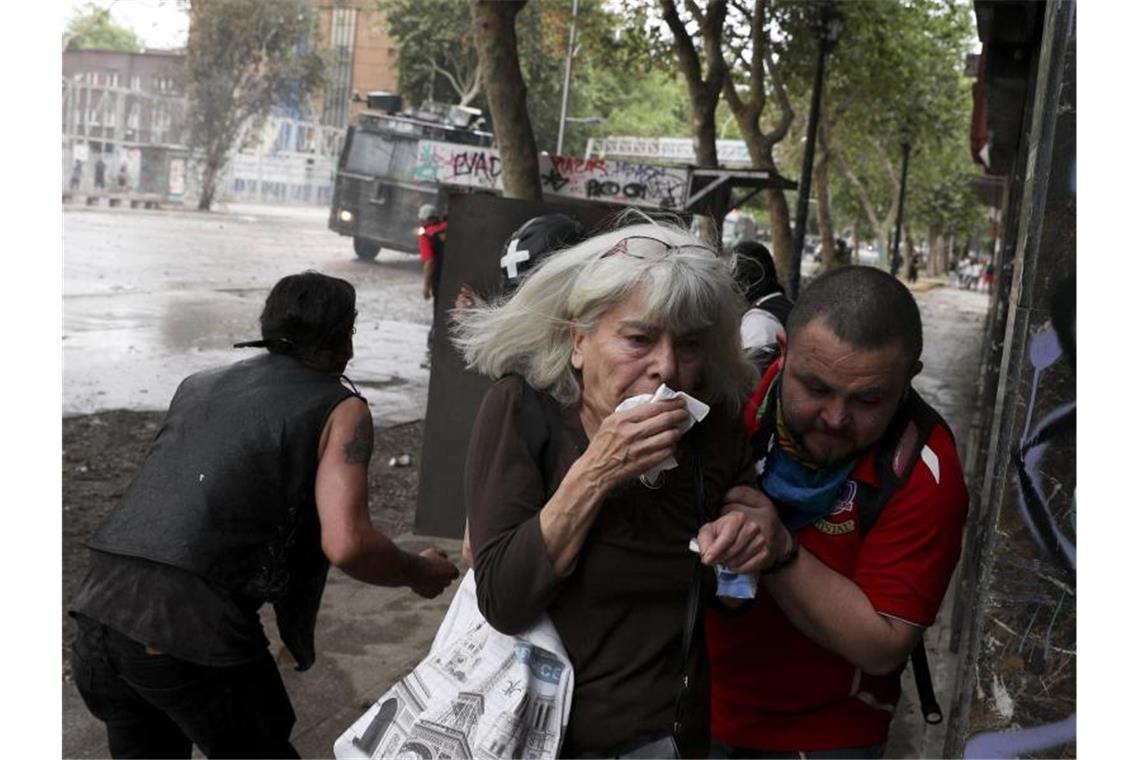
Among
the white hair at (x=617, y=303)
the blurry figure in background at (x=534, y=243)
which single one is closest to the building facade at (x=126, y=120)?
the blurry figure in background at (x=534, y=243)

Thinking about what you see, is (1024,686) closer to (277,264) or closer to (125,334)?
(125,334)

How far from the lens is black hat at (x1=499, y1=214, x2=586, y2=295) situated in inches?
142

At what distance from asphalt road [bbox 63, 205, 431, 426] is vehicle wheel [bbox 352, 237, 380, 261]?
19 cm

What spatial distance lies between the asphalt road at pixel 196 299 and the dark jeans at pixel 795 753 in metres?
8.50

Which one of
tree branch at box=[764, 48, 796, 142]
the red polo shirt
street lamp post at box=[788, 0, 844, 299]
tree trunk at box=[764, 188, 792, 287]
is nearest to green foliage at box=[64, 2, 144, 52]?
street lamp post at box=[788, 0, 844, 299]

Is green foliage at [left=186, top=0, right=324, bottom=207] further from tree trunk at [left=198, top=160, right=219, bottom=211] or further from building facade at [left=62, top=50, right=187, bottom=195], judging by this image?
Answer: building facade at [left=62, top=50, right=187, bottom=195]

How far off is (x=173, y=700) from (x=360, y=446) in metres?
0.80

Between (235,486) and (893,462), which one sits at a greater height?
(893,462)

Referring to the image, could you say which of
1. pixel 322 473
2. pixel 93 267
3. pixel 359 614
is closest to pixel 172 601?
pixel 322 473

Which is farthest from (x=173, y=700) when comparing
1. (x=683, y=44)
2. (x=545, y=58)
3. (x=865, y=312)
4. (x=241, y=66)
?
(x=545, y=58)

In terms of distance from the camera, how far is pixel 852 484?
86.8 inches

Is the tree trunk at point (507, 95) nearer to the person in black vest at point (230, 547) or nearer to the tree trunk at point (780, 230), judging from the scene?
the person in black vest at point (230, 547)

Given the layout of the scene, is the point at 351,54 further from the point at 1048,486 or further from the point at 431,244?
the point at 1048,486

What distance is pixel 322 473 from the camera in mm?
3049
